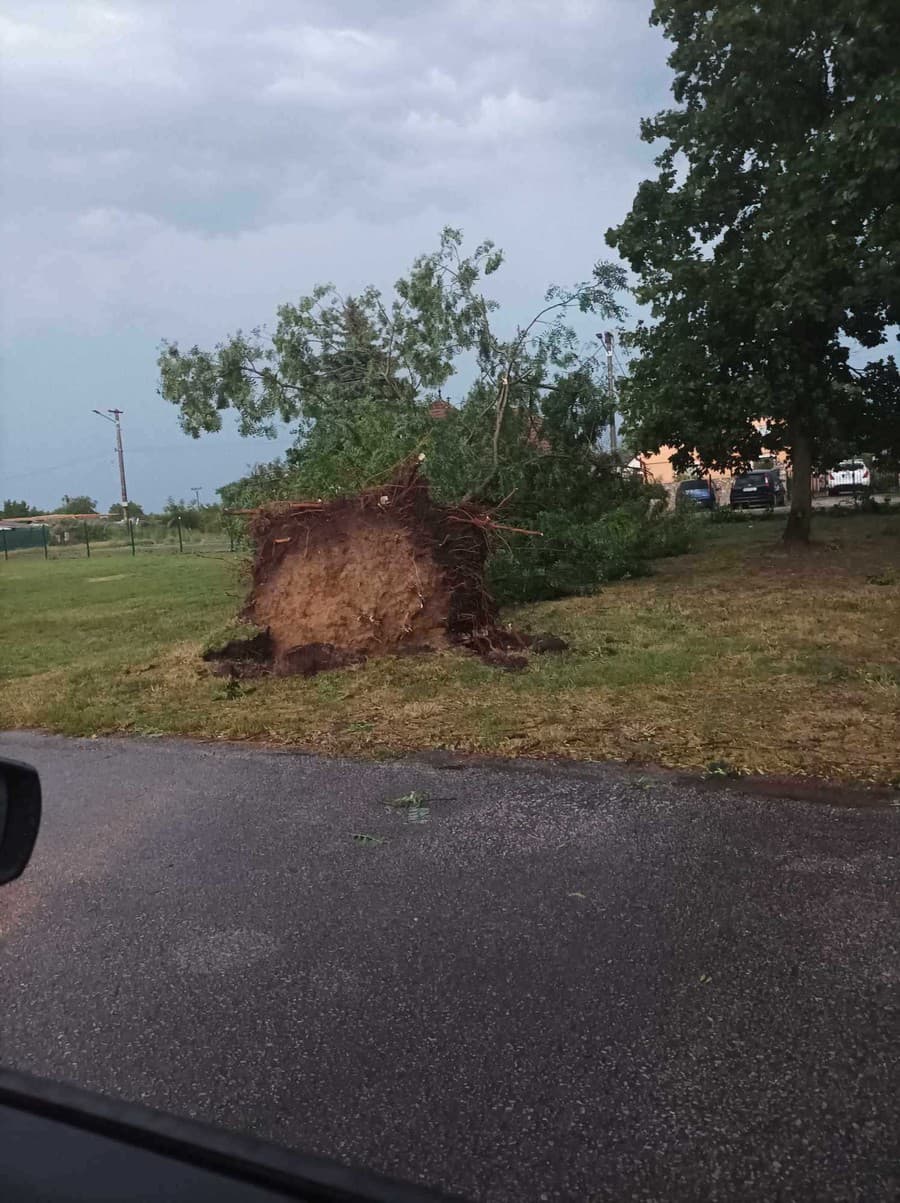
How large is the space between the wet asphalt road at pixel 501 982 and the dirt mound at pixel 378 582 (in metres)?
4.24

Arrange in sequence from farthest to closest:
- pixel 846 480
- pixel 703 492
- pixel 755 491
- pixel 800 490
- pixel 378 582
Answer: pixel 846 480, pixel 703 492, pixel 755 491, pixel 800 490, pixel 378 582

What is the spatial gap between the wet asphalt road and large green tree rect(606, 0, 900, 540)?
1003 cm

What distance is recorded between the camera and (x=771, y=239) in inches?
532

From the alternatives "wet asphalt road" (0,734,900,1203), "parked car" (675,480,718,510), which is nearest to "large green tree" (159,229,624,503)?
"wet asphalt road" (0,734,900,1203)

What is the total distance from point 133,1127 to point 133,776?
4623 mm

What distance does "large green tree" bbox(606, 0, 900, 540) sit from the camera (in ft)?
38.8

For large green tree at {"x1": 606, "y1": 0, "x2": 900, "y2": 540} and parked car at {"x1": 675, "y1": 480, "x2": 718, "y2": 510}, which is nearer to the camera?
large green tree at {"x1": 606, "y1": 0, "x2": 900, "y2": 540}

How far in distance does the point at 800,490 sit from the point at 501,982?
15.3 m

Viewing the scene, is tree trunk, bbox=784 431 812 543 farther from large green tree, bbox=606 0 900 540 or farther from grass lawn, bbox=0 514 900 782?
grass lawn, bbox=0 514 900 782

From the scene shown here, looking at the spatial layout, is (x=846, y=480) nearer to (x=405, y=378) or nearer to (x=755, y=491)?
(x=755, y=491)

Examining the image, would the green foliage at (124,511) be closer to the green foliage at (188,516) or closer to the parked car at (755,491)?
the green foliage at (188,516)

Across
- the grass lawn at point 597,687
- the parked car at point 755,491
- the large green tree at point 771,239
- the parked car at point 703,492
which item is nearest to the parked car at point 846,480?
the parked car at point 755,491

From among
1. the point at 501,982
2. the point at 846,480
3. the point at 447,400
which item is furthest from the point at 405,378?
the point at 846,480

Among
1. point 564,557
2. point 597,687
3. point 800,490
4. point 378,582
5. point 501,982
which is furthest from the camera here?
point 800,490
